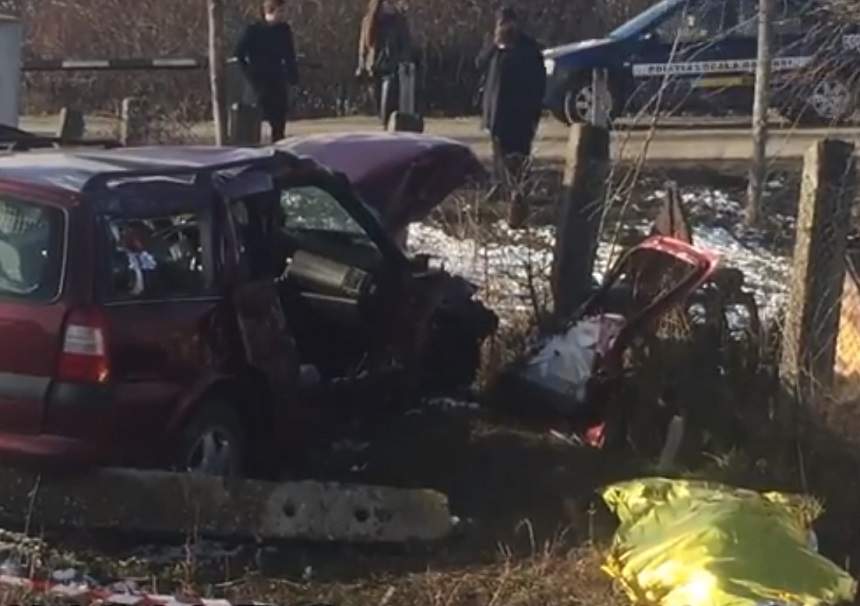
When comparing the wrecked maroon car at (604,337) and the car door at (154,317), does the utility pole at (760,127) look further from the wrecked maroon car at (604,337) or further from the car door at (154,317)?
the car door at (154,317)

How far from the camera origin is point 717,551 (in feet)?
20.5

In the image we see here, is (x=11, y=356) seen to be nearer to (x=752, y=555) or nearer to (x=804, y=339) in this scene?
(x=752, y=555)

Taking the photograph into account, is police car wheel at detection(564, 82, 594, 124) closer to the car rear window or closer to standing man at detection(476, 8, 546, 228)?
standing man at detection(476, 8, 546, 228)

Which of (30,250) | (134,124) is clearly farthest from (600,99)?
(30,250)

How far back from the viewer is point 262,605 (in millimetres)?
6426

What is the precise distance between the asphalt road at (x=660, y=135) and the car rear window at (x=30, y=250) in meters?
10.5

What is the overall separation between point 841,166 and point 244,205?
2.62 m

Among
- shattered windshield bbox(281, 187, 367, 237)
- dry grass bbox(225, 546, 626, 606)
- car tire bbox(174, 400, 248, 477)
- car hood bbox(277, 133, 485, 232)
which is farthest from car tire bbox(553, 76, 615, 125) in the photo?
dry grass bbox(225, 546, 626, 606)

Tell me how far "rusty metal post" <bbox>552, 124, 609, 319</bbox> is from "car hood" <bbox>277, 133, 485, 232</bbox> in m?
0.72

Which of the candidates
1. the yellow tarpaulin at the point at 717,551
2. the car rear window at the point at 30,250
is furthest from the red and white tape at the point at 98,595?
the yellow tarpaulin at the point at 717,551

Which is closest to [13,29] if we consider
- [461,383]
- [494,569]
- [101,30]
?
[461,383]

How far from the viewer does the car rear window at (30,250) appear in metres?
7.08

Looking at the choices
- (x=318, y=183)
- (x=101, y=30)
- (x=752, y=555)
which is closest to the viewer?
(x=752, y=555)

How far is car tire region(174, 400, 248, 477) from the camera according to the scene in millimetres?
7402
